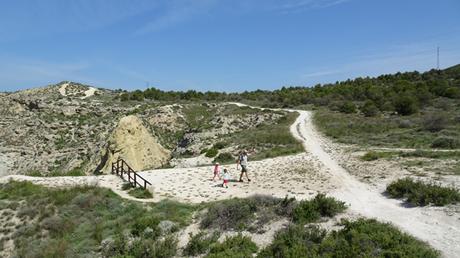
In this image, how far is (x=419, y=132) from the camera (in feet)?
120

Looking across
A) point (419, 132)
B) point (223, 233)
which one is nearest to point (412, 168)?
point (223, 233)

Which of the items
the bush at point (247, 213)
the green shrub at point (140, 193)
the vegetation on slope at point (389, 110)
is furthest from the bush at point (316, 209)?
the vegetation on slope at point (389, 110)

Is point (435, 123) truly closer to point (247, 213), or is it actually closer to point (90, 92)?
point (247, 213)

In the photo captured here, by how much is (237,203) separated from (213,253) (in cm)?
325

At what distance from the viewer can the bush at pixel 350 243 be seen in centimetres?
1114

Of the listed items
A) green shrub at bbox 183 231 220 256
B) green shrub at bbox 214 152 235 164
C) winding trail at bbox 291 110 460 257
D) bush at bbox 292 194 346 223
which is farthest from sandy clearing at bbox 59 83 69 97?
bush at bbox 292 194 346 223

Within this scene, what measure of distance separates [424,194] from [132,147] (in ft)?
70.7

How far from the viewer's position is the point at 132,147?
101 feet

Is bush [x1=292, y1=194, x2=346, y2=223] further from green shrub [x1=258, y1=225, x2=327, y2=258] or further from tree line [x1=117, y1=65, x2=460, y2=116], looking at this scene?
tree line [x1=117, y1=65, x2=460, y2=116]

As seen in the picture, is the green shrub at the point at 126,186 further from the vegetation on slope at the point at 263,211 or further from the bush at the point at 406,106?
the bush at the point at 406,106

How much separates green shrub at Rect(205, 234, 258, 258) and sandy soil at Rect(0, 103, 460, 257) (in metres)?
4.05

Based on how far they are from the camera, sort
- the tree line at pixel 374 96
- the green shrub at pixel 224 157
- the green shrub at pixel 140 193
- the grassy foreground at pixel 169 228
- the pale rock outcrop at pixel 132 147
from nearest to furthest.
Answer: the grassy foreground at pixel 169 228, the green shrub at pixel 140 193, the pale rock outcrop at pixel 132 147, the green shrub at pixel 224 157, the tree line at pixel 374 96

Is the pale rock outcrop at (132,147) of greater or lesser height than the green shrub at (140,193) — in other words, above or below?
above

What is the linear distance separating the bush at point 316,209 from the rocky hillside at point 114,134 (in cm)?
1556
